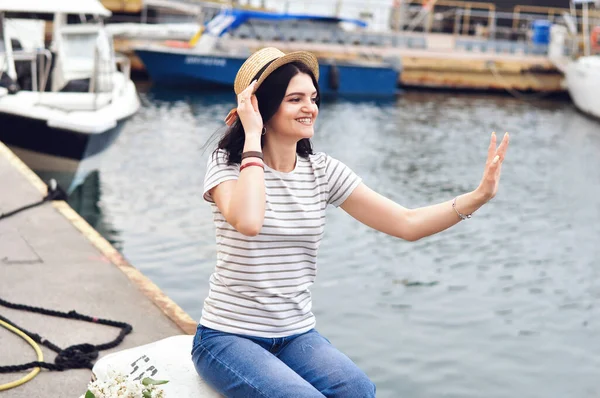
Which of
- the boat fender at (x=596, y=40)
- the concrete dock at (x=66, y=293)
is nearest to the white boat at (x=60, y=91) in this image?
the concrete dock at (x=66, y=293)

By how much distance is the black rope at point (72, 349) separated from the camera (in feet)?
11.8

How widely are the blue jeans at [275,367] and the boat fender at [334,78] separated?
71.6 ft

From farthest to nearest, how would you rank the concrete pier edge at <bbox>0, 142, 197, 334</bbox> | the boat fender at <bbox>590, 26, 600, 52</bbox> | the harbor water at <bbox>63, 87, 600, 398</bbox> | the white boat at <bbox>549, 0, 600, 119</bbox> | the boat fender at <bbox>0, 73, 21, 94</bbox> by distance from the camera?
the boat fender at <bbox>590, 26, 600, 52</bbox> → the white boat at <bbox>549, 0, 600, 119</bbox> → the boat fender at <bbox>0, 73, 21, 94</bbox> → the harbor water at <bbox>63, 87, 600, 398</bbox> → the concrete pier edge at <bbox>0, 142, 197, 334</bbox>

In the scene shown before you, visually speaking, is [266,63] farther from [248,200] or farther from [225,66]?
[225,66]

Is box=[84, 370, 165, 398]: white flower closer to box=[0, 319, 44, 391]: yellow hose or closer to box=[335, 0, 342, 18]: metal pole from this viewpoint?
box=[0, 319, 44, 391]: yellow hose

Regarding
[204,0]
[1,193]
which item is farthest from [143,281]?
[204,0]

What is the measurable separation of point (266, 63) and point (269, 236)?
22.8 inches

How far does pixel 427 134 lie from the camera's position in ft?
56.9

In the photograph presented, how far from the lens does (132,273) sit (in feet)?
16.7

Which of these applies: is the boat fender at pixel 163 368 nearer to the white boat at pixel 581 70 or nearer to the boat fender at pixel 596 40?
the white boat at pixel 581 70

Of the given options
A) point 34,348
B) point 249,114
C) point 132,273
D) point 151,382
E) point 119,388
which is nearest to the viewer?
point 119,388

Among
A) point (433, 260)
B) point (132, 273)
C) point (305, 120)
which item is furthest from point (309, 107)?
point (433, 260)

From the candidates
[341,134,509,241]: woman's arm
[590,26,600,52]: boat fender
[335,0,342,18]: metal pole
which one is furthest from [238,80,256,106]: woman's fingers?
[335,0,342,18]: metal pole

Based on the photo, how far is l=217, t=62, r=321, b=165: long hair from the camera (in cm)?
286
